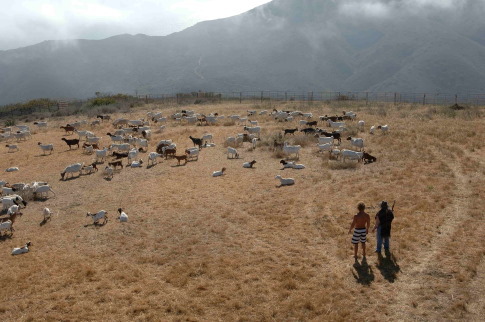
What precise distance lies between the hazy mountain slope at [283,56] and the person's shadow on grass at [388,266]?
98.6 m

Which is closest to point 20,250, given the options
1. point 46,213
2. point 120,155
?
point 46,213

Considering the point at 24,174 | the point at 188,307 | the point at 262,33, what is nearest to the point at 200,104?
the point at 24,174

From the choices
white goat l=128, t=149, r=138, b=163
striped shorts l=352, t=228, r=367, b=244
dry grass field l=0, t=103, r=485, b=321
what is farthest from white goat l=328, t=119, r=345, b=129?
striped shorts l=352, t=228, r=367, b=244

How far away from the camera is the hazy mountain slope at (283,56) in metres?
108

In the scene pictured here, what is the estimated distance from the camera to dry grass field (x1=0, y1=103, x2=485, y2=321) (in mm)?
Result: 10141

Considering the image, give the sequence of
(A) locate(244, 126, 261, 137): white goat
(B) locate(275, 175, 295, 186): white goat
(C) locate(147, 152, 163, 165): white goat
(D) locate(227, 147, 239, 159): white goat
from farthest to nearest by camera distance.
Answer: (A) locate(244, 126, 261, 137): white goat → (D) locate(227, 147, 239, 159): white goat → (C) locate(147, 152, 163, 165): white goat → (B) locate(275, 175, 295, 186): white goat

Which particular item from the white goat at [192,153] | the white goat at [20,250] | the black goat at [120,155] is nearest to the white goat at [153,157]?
the black goat at [120,155]

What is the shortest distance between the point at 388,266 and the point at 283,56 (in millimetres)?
125241

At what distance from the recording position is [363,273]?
37.1 ft

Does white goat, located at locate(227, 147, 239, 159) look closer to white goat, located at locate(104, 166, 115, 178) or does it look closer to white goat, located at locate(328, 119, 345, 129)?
white goat, located at locate(104, 166, 115, 178)

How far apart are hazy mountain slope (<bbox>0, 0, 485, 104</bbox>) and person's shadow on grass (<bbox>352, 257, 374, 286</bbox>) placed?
99273 millimetres

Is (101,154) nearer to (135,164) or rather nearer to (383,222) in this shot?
(135,164)

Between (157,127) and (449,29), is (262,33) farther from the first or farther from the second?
(157,127)

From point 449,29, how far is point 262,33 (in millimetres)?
63185
